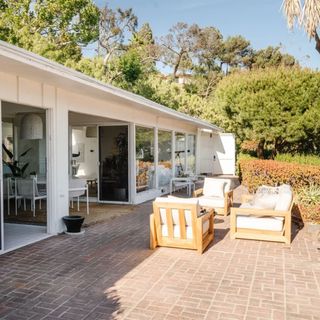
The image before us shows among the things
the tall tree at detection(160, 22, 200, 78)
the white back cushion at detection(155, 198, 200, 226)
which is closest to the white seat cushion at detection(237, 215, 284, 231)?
the white back cushion at detection(155, 198, 200, 226)

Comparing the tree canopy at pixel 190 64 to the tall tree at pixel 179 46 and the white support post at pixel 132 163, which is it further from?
the white support post at pixel 132 163

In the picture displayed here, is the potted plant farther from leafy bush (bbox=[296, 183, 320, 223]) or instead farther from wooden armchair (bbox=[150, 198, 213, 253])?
leafy bush (bbox=[296, 183, 320, 223])

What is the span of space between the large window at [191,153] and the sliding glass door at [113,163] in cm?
658

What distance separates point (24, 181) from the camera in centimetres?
895

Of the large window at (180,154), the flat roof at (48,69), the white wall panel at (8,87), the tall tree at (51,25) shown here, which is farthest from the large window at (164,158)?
the tall tree at (51,25)

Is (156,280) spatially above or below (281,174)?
below

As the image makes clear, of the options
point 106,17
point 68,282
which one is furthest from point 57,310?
point 106,17

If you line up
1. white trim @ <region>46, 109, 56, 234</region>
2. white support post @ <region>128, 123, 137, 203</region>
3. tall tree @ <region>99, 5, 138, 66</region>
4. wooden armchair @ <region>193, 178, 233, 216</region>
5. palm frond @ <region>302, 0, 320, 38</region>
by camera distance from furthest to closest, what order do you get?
1. tall tree @ <region>99, 5, 138, 66</region>
2. palm frond @ <region>302, 0, 320, 38</region>
3. white support post @ <region>128, 123, 137, 203</region>
4. wooden armchair @ <region>193, 178, 233, 216</region>
5. white trim @ <region>46, 109, 56, 234</region>

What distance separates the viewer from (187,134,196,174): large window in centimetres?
1788

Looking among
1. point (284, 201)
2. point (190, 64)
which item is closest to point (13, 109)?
point (284, 201)

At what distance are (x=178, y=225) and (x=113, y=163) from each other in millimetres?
5423

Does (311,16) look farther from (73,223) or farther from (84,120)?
(73,223)

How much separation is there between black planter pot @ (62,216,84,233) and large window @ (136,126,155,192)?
14.1 ft

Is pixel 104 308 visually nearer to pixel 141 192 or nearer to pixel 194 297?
pixel 194 297
